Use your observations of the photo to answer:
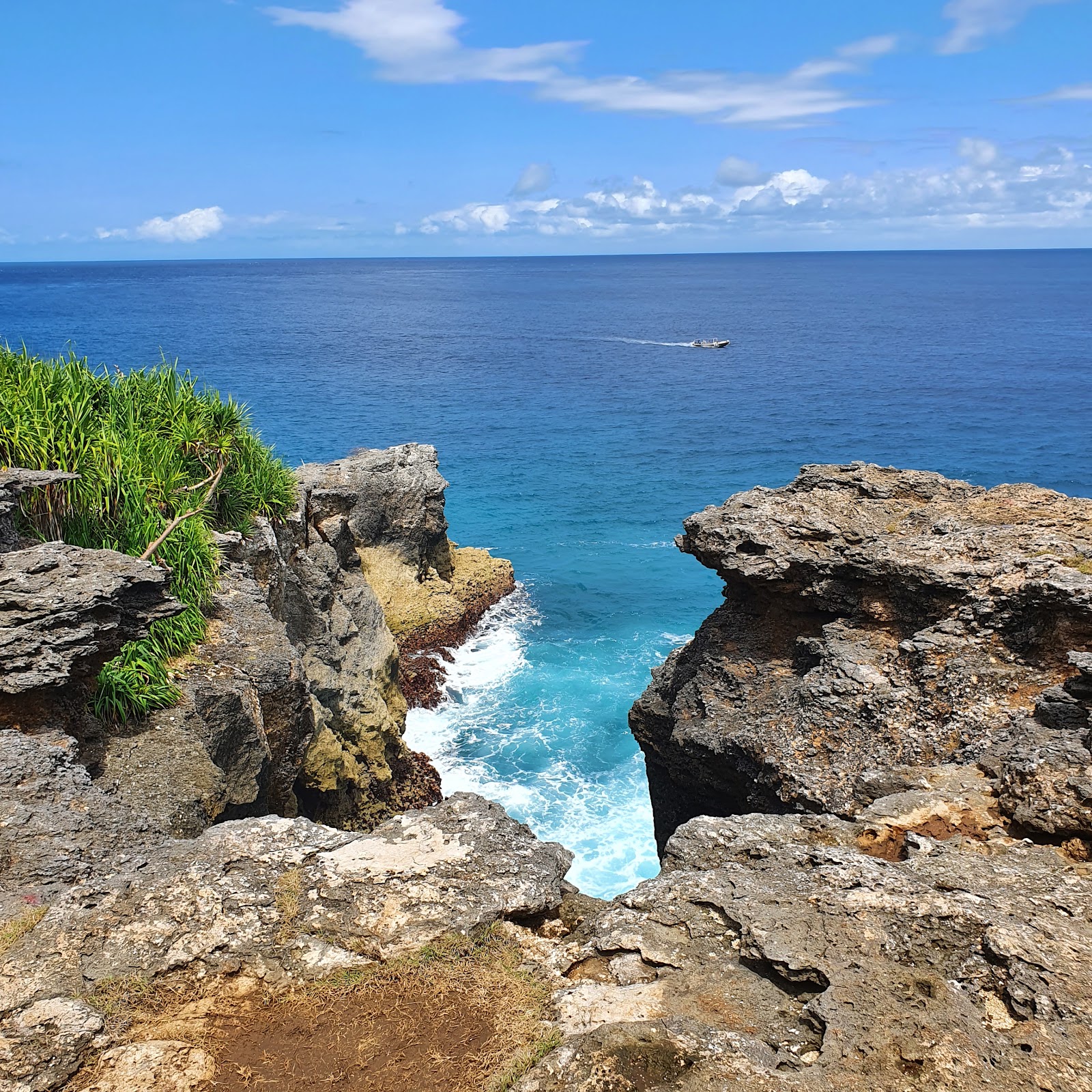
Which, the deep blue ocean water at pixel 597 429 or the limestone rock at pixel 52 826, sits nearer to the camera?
the limestone rock at pixel 52 826

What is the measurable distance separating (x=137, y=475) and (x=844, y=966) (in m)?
12.9

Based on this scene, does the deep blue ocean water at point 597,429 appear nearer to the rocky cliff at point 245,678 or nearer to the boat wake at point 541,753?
the boat wake at point 541,753

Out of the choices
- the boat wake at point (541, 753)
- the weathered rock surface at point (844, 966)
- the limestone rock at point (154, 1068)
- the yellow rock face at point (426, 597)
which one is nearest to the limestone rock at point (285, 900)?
the limestone rock at point (154, 1068)

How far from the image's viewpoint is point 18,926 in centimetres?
807

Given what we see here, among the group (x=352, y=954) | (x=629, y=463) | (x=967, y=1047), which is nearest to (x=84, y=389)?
(x=352, y=954)

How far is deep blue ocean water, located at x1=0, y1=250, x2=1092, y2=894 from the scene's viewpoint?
29.0 metres

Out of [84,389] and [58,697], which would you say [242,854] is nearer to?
[58,697]

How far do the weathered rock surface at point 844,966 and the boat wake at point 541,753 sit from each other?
1193 centimetres

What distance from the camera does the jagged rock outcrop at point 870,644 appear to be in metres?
11.4

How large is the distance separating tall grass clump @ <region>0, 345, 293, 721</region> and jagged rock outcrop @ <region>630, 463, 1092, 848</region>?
8.67 meters

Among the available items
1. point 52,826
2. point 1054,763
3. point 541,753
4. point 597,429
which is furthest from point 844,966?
point 597,429

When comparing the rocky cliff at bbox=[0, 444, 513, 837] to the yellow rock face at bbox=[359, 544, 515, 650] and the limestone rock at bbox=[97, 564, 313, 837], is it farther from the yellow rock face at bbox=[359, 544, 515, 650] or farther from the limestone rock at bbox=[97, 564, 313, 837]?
the yellow rock face at bbox=[359, 544, 515, 650]

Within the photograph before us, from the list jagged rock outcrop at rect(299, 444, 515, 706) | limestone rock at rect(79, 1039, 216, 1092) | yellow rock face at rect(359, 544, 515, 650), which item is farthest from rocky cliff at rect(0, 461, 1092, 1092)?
yellow rock face at rect(359, 544, 515, 650)

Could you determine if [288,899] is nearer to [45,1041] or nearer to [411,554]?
[45,1041]
